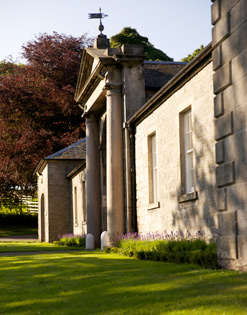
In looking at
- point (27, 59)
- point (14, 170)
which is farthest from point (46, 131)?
point (27, 59)

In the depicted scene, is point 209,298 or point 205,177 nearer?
point 209,298

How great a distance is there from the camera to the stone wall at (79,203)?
96.1 ft

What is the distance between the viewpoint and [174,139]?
597 inches

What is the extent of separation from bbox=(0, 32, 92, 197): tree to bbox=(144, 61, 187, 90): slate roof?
55.0 ft

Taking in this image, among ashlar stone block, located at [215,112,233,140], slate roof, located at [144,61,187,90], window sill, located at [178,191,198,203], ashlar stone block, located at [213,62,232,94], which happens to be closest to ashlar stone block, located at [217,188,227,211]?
ashlar stone block, located at [215,112,233,140]

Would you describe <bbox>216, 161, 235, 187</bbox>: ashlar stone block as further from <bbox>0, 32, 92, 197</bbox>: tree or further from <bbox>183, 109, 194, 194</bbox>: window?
<bbox>0, 32, 92, 197</bbox>: tree

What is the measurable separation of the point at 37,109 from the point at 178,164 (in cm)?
2661

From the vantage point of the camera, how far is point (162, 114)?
16359 millimetres

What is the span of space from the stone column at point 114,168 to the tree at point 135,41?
36.0 metres

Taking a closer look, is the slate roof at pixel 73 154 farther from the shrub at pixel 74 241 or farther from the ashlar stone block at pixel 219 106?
the ashlar stone block at pixel 219 106

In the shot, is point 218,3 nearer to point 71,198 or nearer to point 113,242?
point 113,242

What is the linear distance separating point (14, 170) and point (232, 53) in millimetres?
30699

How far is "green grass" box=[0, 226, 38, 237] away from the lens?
42659 mm

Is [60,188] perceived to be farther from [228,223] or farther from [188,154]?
[228,223]
